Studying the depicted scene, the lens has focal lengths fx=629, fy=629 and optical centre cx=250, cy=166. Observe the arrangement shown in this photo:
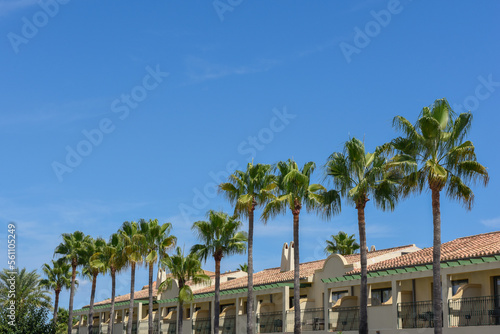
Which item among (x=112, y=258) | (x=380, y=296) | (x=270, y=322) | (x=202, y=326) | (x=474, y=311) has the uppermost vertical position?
(x=112, y=258)

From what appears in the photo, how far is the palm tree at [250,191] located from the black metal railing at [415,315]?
31.7ft

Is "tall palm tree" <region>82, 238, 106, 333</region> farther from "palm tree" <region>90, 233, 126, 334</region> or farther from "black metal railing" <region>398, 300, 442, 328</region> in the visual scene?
"black metal railing" <region>398, 300, 442, 328</region>

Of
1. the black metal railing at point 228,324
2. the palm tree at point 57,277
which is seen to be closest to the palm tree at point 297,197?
the black metal railing at point 228,324

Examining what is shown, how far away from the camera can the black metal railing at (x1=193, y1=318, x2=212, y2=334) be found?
49.3m

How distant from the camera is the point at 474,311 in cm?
2819

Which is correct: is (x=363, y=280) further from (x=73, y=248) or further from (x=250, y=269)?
(x=73, y=248)

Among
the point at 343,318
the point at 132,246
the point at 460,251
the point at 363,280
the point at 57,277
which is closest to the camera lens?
the point at 363,280

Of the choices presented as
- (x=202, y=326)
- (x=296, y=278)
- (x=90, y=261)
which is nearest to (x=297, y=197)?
(x=296, y=278)

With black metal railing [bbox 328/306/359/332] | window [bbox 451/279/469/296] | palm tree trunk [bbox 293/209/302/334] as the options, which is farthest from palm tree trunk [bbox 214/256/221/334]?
window [bbox 451/279/469/296]

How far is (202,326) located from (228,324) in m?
4.11

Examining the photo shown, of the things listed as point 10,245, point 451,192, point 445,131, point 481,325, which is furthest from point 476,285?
point 10,245

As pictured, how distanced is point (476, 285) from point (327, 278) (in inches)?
462

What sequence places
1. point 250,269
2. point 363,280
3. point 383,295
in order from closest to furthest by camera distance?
point 363,280, point 383,295, point 250,269

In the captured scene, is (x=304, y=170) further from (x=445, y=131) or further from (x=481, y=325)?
(x=481, y=325)
